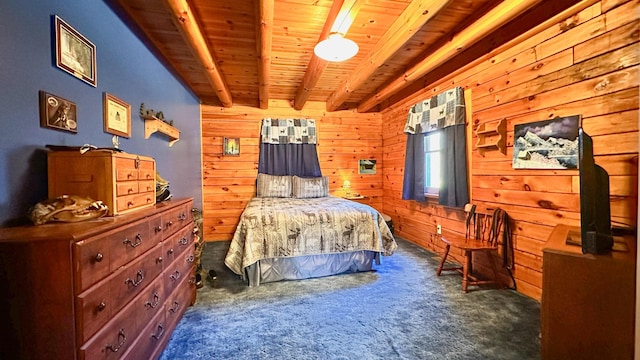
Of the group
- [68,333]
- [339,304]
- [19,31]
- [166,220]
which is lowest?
[339,304]

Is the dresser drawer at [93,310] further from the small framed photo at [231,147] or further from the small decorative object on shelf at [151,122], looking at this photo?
the small framed photo at [231,147]

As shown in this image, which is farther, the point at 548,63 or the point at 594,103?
the point at 548,63

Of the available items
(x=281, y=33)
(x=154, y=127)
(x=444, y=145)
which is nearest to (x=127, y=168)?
(x=154, y=127)

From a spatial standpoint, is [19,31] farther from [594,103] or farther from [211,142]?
[211,142]

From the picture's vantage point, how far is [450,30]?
249 centimetres

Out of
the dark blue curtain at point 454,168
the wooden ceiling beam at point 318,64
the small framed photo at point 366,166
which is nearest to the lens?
the wooden ceiling beam at point 318,64

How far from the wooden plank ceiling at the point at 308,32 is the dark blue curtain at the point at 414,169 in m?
0.83

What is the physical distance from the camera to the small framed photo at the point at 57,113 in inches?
46.8

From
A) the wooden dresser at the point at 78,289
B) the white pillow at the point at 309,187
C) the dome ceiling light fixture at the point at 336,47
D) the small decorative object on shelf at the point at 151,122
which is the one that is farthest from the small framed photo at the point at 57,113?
the white pillow at the point at 309,187

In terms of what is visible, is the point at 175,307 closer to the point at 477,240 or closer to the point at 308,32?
the point at 308,32

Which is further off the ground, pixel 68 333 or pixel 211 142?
pixel 211 142

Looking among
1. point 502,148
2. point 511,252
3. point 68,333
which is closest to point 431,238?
point 511,252

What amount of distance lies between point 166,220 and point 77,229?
70 cm

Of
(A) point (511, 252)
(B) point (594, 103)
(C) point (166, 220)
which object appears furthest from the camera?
(A) point (511, 252)
